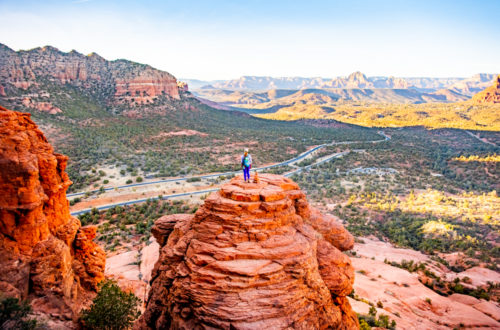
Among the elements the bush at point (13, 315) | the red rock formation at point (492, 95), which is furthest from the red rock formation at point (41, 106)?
the red rock formation at point (492, 95)

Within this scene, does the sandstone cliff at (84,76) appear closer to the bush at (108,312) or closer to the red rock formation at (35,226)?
the red rock formation at (35,226)

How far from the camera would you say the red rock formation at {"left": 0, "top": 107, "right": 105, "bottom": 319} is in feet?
40.4

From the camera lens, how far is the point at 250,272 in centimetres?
1005

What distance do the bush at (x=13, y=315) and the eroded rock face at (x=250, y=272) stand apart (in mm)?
4420

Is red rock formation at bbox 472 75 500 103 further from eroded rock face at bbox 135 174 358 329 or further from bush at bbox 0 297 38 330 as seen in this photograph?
bush at bbox 0 297 38 330

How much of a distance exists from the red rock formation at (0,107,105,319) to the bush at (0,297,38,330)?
3.60ft

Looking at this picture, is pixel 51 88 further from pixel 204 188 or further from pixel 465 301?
pixel 465 301

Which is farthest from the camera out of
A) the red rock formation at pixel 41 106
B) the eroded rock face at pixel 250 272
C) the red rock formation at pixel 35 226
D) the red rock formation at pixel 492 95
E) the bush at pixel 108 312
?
the red rock formation at pixel 492 95

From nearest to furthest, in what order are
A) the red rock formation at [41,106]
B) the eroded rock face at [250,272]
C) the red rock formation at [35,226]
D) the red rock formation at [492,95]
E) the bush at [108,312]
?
the eroded rock face at [250,272] → the red rock formation at [35,226] → the bush at [108,312] → the red rock formation at [41,106] → the red rock formation at [492,95]

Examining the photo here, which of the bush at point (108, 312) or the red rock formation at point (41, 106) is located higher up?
the red rock formation at point (41, 106)

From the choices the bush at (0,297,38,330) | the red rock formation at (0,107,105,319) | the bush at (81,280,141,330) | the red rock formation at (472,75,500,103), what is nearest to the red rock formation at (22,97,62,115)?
the red rock formation at (0,107,105,319)

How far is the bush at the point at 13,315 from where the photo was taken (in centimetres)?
1059

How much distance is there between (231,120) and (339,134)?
154ft

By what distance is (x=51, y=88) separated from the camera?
77125 mm
